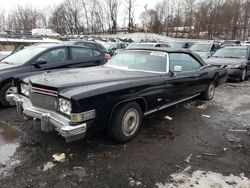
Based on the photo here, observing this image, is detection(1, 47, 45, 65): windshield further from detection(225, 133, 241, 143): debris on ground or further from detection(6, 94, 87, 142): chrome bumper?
detection(225, 133, 241, 143): debris on ground

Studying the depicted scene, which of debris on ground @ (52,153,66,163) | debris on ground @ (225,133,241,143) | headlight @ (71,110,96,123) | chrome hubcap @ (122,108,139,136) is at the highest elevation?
headlight @ (71,110,96,123)

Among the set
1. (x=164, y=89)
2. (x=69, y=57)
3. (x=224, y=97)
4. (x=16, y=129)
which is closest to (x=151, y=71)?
(x=164, y=89)

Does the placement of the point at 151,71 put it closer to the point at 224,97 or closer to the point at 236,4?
the point at 224,97

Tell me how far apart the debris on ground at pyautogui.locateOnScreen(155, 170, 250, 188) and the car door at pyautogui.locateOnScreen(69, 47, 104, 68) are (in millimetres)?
4923

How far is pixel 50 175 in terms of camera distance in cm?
320

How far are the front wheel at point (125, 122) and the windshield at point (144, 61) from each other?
1.05 m

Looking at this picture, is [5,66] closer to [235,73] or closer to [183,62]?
[183,62]

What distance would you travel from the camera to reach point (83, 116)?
3.36 meters

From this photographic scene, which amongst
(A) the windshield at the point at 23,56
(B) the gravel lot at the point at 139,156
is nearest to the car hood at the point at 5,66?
(A) the windshield at the point at 23,56

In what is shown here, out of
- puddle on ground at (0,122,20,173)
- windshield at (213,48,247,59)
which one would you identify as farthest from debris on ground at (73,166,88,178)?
windshield at (213,48,247,59)

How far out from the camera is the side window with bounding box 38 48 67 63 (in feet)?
21.9

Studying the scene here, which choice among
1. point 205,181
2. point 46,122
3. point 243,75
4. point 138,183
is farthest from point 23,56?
point 243,75

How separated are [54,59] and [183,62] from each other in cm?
352

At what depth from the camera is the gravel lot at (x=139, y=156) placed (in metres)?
3.14
